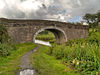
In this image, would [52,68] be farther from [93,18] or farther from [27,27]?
[93,18]

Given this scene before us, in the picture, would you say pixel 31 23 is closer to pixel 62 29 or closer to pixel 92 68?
pixel 62 29

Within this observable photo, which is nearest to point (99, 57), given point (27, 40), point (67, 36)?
point (27, 40)

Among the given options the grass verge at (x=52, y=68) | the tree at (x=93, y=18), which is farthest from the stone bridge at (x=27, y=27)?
the tree at (x=93, y=18)

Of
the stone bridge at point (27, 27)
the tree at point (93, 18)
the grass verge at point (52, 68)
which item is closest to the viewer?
the grass verge at point (52, 68)

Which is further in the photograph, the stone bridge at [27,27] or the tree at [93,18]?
the tree at [93,18]

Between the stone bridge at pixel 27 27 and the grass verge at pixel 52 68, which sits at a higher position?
the stone bridge at pixel 27 27

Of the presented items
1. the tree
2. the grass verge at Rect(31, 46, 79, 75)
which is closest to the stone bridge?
the grass verge at Rect(31, 46, 79, 75)

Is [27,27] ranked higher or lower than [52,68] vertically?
higher

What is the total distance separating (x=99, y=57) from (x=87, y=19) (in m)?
43.1

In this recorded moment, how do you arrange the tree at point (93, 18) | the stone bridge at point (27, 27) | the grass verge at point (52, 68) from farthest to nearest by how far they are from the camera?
the tree at point (93, 18) → the stone bridge at point (27, 27) → the grass verge at point (52, 68)

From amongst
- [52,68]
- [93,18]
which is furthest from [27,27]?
[93,18]

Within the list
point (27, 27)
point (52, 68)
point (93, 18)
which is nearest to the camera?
point (52, 68)

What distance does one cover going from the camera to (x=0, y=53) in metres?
8.80

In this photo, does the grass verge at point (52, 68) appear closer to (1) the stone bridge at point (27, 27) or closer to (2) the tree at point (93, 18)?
(1) the stone bridge at point (27, 27)
